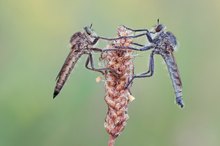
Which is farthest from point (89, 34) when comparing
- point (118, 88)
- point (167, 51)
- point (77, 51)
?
point (118, 88)

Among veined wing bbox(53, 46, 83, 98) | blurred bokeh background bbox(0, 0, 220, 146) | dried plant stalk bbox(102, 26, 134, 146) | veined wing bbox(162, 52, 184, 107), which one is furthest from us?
blurred bokeh background bbox(0, 0, 220, 146)

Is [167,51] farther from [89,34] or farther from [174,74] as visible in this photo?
[89,34]

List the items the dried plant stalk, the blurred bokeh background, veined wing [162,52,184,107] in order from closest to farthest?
the dried plant stalk, veined wing [162,52,184,107], the blurred bokeh background

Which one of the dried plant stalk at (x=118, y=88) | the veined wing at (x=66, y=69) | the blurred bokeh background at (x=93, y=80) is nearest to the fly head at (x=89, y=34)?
the veined wing at (x=66, y=69)

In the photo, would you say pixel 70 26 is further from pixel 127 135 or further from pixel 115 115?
pixel 115 115

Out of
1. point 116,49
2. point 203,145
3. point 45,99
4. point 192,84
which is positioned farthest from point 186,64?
point 116,49

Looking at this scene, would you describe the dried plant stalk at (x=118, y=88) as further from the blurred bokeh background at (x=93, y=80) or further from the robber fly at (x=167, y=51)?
the blurred bokeh background at (x=93, y=80)

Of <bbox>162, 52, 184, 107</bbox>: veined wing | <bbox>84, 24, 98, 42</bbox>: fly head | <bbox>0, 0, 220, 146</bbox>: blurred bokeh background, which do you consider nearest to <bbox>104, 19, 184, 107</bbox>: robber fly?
<bbox>162, 52, 184, 107</bbox>: veined wing

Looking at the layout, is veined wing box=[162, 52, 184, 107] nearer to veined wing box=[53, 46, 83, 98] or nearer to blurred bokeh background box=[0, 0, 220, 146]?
veined wing box=[53, 46, 83, 98]

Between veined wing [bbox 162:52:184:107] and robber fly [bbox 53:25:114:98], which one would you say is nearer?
robber fly [bbox 53:25:114:98]
